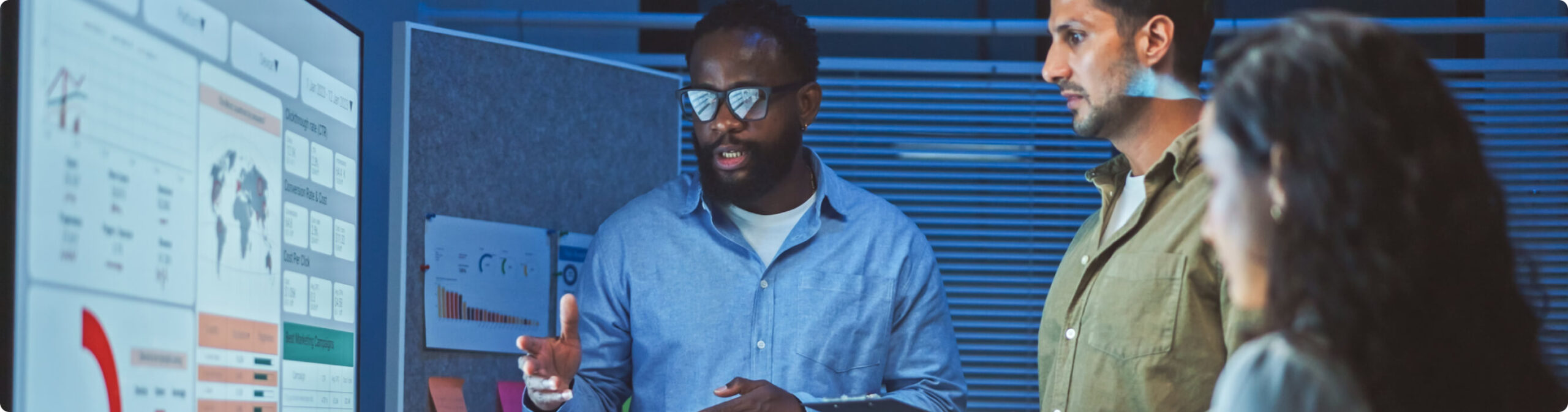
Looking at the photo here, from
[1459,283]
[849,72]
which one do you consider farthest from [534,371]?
[849,72]

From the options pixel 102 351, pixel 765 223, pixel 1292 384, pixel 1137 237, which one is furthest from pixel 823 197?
pixel 1292 384

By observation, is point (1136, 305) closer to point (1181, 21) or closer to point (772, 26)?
point (1181, 21)

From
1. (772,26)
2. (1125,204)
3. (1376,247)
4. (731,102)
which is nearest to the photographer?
(1376,247)

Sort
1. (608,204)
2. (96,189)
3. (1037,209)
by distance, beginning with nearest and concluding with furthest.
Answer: (96,189), (608,204), (1037,209)

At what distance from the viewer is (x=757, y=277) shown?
2.55m

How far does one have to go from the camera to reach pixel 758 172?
253 centimetres

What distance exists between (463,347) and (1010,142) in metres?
1.78

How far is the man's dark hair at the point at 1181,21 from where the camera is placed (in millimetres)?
1917

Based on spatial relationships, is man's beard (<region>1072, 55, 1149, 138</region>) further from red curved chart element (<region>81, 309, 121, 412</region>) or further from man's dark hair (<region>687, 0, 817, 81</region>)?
red curved chart element (<region>81, 309, 121, 412</region>)

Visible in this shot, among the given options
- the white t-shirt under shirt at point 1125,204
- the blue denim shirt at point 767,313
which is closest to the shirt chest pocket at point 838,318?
the blue denim shirt at point 767,313

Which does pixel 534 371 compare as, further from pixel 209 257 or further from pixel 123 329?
pixel 123 329

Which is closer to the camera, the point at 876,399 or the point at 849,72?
the point at 876,399

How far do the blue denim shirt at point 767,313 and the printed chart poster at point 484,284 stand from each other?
0.25 m

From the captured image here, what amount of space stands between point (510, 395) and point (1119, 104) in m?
1.43
